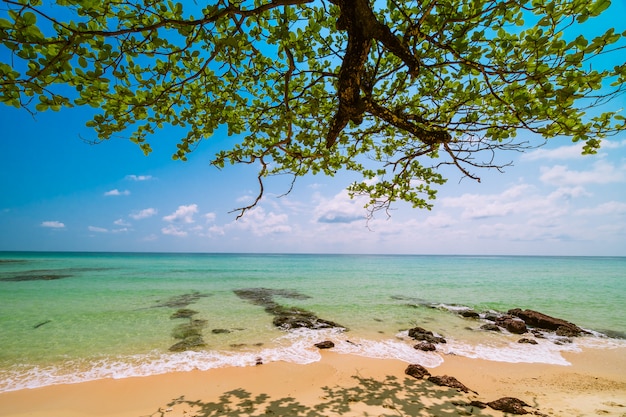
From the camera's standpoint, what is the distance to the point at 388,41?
3443mm

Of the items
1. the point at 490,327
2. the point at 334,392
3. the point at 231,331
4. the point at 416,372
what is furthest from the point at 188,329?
the point at 490,327

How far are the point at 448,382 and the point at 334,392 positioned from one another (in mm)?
2746

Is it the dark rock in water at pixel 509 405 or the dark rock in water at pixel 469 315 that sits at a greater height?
the dark rock in water at pixel 509 405

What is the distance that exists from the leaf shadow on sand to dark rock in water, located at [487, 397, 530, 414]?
0.27m

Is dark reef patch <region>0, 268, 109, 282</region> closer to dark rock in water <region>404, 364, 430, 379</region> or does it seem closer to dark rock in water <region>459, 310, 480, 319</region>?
dark rock in water <region>404, 364, 430, 379</region>

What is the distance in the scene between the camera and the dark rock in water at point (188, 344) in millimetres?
9570

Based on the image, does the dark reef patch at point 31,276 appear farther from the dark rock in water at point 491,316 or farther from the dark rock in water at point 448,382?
the dark rock in water at point 491,316

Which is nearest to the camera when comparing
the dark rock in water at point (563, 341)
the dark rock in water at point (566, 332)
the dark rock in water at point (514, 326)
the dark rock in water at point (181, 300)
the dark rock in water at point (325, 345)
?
the dark rock in water at point (325, 345)

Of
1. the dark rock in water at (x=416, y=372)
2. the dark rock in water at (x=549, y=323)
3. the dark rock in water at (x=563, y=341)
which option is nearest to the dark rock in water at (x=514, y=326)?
the dark rock in water at (x=549, y=323)

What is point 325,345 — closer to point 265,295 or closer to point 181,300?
point 265,295

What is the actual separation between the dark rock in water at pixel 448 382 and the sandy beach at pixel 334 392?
151 millimetres

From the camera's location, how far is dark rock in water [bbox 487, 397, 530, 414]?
17.9ft

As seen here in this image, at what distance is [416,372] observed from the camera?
7.41 metres

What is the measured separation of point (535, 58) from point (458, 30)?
40.8 inches
